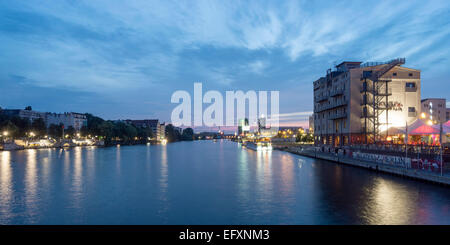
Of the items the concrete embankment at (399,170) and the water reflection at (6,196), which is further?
the concrete embankment at (399,170)

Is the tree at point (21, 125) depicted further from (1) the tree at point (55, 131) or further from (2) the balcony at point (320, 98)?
(2) the balcony at point (320, 98)

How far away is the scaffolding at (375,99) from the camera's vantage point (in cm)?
6625

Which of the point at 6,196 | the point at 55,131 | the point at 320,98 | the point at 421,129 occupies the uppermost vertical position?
the point at 320,98

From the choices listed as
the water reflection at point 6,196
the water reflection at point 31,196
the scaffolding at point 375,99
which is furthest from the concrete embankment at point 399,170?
the water reflection at point 6,196

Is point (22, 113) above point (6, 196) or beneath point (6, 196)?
above

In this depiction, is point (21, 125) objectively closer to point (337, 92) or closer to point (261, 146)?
point (261, 146)

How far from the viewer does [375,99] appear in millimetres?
68625

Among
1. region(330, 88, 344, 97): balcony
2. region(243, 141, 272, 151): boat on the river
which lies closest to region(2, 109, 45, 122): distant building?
region(243, 141, 272, 151): boat on the river

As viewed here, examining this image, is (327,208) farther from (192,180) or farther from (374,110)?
(374,110)

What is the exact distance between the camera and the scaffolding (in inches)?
2608

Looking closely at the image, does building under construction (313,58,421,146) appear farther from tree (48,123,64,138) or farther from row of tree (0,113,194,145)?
tree (48,123,64,138)

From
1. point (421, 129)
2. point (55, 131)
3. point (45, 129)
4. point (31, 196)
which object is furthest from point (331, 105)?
point (55, 131)

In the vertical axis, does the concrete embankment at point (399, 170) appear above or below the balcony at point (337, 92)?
below

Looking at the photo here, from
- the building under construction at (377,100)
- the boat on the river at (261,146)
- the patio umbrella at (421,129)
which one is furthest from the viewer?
the boat on the river at (261,146)
